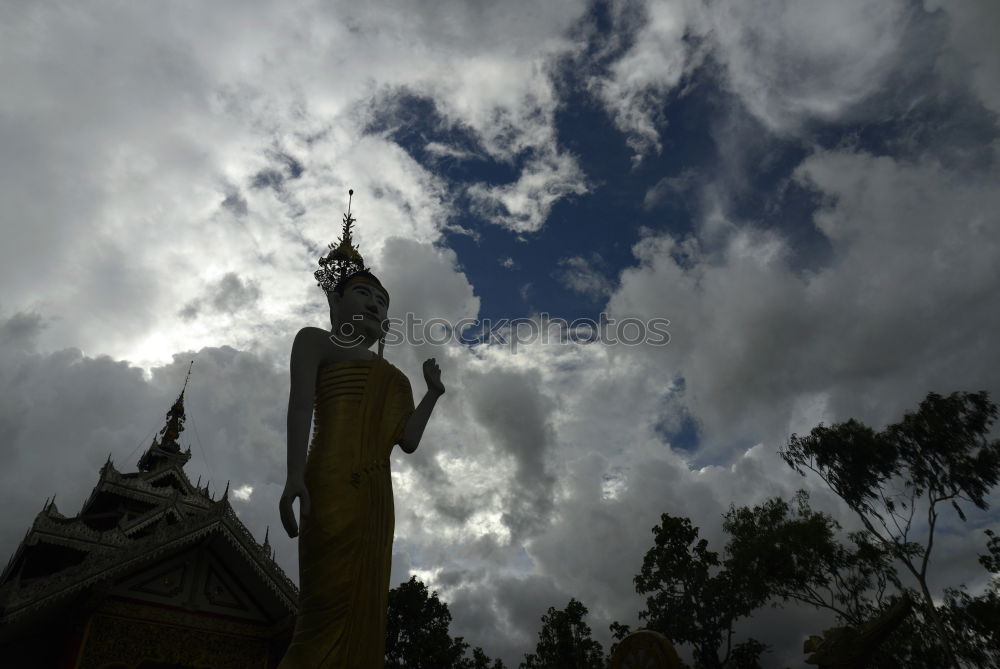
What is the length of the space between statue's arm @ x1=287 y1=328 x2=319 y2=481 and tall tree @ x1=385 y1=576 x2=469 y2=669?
796 inches

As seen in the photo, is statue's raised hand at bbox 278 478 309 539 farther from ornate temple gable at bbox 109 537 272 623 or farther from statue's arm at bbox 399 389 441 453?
ornate temple gable at bbox 109 537 272 623

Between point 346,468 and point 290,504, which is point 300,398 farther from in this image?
point 290,504

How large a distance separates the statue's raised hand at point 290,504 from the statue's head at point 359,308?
1.91 m

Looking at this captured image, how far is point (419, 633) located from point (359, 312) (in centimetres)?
2112

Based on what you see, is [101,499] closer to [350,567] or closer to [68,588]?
[68,588]

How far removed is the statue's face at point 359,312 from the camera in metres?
7.15

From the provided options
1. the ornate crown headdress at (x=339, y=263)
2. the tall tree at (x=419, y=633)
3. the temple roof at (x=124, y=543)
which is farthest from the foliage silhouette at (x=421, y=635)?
the ornate crown headdress at (x=339, y=263)

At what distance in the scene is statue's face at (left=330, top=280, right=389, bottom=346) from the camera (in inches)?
282

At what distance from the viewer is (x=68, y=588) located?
36.8ft

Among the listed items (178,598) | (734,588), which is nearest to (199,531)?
(178,598)

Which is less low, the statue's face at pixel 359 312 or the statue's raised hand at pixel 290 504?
the statue's face at pixel 359 312

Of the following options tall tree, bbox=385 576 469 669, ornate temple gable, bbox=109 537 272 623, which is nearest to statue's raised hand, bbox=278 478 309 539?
ornate temple gable, bbox=109 537 272 623

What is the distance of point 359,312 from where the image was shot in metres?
7.21

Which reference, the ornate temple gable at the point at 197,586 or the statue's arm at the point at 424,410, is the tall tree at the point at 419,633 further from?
the statue's arm at the point at 424,410
